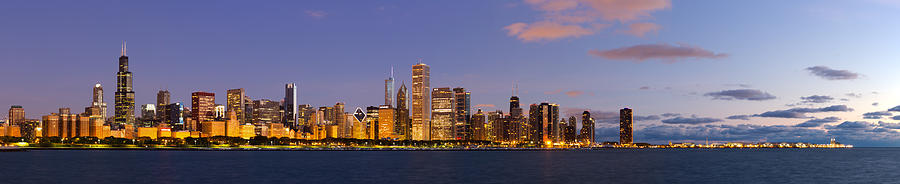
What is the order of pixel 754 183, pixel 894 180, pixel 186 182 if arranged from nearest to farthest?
1. pixel 186 182
2. pixel 754 183
3. pixel 894 180

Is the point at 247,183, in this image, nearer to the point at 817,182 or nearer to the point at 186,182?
the point at 186,182

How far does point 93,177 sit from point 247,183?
25.7 metres

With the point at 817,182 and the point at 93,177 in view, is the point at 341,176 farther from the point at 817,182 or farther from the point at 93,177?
the point at 817,182

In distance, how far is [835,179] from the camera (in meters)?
114

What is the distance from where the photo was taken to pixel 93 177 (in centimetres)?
10575

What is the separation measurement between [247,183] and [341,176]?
1884 cm

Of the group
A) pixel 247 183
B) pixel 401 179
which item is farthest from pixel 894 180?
pixel 247 183

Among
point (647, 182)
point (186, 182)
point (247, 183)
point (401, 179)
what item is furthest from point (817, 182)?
point (186, 182)

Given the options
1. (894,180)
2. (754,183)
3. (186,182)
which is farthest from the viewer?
(894,180)

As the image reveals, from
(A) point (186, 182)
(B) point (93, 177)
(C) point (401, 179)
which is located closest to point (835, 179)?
(C) point (401, 179)

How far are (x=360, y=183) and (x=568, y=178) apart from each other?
1229 inches

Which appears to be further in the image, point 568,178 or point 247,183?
point 568,178

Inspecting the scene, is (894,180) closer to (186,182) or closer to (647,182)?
(647,182)

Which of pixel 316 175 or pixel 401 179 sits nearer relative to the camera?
pixel 401 179
